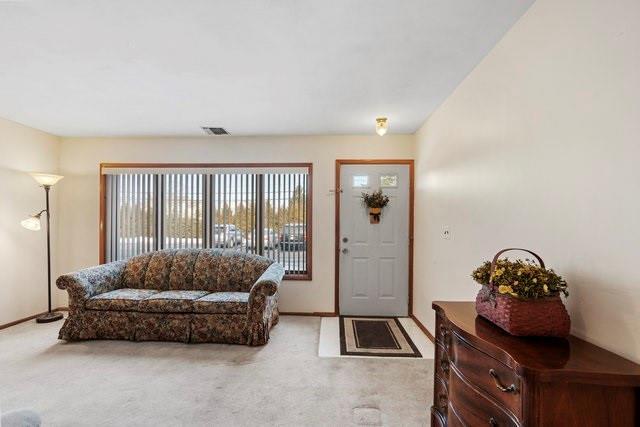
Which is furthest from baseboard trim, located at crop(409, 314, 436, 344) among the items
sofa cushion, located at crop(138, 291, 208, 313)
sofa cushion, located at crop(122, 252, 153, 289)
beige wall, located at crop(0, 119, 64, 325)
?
beige wall, located at crop(0, 119, 64, 325)

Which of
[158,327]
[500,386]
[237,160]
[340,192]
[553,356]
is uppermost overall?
[237,160]

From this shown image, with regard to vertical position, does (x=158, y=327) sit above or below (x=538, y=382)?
below

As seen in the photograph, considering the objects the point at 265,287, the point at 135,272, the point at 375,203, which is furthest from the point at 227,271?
the point at 375,203

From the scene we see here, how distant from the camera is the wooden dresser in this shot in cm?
96

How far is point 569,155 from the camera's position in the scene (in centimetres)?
137

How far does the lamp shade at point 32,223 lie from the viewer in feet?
12.0

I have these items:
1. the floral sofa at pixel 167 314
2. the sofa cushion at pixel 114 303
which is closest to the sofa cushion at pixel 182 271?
the floral sofa at pixel 167 314

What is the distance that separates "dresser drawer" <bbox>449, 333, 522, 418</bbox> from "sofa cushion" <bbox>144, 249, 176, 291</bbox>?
3.51m

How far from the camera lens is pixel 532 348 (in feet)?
3.66

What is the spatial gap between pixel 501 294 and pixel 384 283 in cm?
297

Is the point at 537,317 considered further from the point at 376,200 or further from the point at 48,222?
the point at 48,222

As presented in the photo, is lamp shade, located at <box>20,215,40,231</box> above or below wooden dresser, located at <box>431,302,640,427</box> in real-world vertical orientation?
above

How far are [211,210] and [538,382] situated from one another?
13.4 ft

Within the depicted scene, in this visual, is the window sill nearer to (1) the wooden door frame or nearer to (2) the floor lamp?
(1) the wooden door frame
